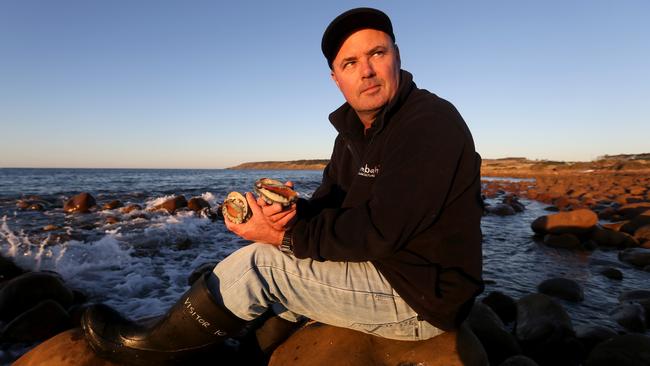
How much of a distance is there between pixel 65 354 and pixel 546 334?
4720 millimetres

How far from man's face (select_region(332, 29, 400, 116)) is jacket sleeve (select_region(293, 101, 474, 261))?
1.97 ft

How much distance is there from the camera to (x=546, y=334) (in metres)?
3.87

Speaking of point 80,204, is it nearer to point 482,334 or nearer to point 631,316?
point 482,334

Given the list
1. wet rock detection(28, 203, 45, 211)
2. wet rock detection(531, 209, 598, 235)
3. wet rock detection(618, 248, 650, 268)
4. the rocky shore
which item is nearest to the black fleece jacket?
the rocky shore

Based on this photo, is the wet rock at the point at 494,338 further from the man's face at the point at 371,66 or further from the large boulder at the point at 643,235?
the large boulder at the point at 643,235

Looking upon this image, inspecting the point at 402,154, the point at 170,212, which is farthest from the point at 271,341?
the point at 170,212

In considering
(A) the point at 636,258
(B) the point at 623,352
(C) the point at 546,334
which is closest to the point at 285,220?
(B) the point at 623,352

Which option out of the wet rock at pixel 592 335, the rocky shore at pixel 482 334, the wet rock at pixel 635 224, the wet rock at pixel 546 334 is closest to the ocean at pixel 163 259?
the rocky shore at pixel 482 334

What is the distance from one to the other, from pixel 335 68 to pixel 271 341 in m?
2.49

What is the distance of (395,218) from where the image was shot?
6.04 ft

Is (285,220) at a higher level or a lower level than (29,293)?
higher

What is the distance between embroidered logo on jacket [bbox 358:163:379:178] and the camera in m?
2.38

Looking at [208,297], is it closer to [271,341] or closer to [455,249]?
[271,341]

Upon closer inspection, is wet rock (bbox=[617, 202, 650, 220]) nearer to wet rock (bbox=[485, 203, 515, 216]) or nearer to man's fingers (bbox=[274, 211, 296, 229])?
wet rock (bbox=[485, 203, 515, 216])
